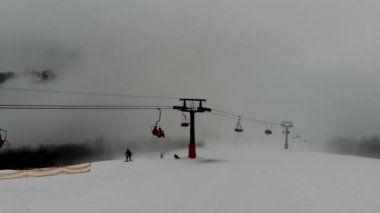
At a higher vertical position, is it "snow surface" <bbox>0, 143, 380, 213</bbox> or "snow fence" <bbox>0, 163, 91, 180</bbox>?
"snow surface" <bbox>0, 143, 380, 213</bbox>

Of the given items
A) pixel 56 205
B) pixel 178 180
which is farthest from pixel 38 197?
pixel 178 180

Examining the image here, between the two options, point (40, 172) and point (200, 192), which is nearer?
point (200, 192)

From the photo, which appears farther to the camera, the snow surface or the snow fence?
the snow fence

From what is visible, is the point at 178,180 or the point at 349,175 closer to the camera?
the point at 178,180

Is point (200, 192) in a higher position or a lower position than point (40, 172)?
higher

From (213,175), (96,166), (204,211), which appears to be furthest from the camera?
(96,166)

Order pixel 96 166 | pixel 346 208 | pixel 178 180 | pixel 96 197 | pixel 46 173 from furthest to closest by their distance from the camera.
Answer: pixel 96 166, pixel 46 173, pixel 178 180, pixel 96 197, pixel 346 208

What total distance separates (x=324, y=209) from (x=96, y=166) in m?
27.4

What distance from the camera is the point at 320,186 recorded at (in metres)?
25.0

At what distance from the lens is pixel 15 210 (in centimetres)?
1831

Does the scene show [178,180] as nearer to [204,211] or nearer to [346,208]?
[204,211]

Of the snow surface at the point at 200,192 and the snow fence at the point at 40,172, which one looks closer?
the snow surface at the point at 200,192

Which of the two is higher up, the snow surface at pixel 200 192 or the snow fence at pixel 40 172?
the snow surface at pixel 200 192

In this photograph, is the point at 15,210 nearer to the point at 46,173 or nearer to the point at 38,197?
the point at 38,197
